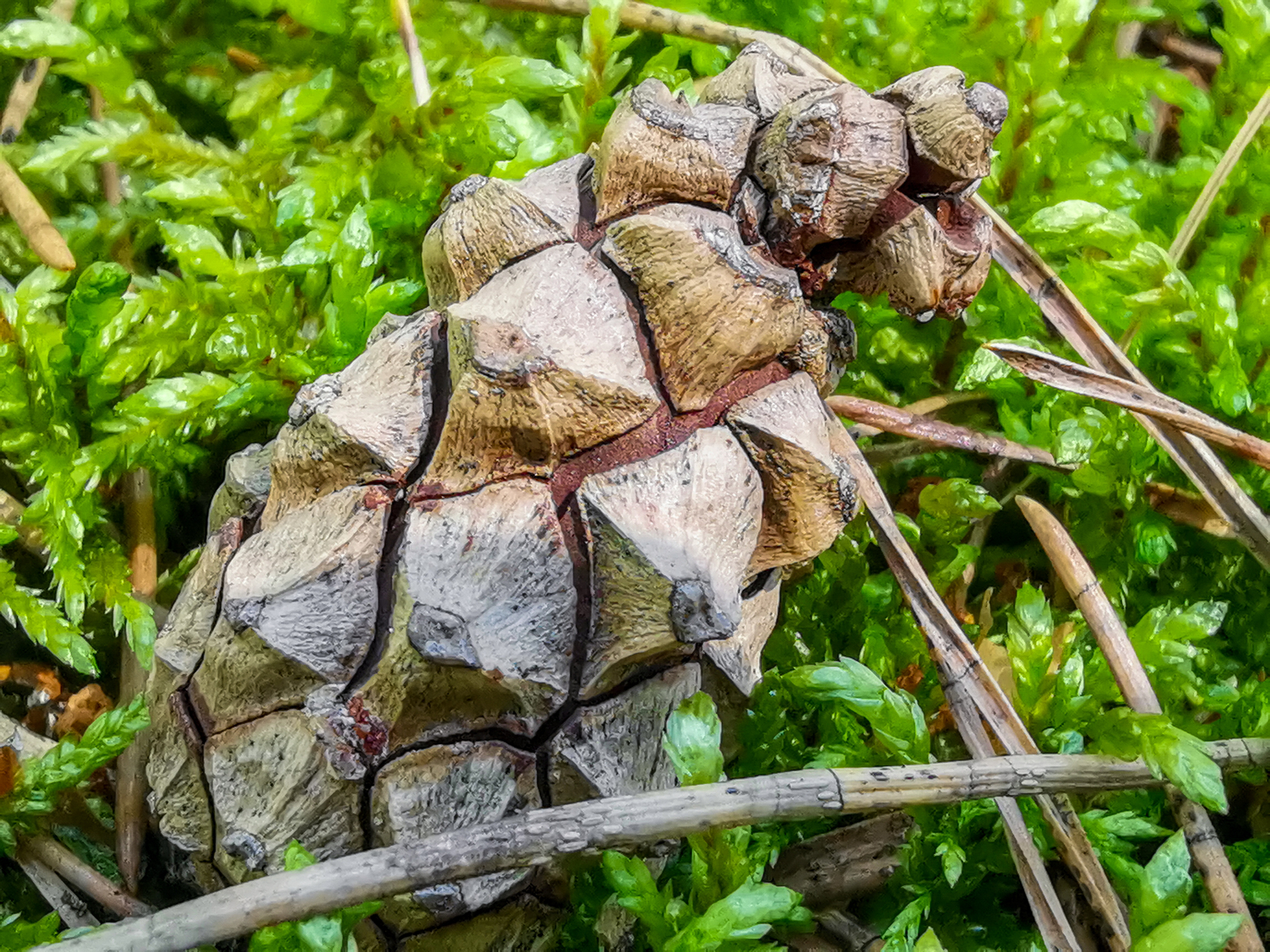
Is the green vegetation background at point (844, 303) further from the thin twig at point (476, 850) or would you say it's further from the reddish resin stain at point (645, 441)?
the reddish resin stain at point (645, 441)

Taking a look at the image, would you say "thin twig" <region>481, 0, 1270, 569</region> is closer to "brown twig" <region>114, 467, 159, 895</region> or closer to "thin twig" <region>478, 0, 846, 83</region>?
"thin twig" <region>478, 0, 846, 83</region>

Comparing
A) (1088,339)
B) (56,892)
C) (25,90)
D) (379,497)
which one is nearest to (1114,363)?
(1088,339)

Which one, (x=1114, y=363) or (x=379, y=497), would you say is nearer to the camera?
(x=379, y=497)

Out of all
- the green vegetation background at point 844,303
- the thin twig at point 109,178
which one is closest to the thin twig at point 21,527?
the green vegetation background at point 844,303

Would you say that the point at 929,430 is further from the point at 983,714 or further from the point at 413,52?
the point at 413,52

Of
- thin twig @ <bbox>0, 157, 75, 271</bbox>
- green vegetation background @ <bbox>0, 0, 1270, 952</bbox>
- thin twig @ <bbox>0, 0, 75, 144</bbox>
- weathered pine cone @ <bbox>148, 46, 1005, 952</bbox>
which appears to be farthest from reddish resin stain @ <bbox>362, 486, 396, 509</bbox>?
thin twig @ <bbox>0, 0, 75, 144</bbox>
